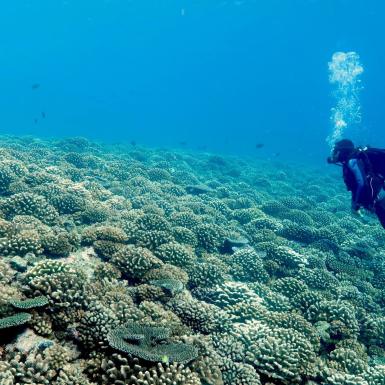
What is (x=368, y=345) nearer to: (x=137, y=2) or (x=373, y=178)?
(x=373, y=178)

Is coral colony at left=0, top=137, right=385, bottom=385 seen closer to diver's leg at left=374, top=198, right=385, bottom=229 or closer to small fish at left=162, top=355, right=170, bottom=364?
small fish at left=162, top=355, right=170, bottom=364

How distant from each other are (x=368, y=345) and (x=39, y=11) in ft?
466

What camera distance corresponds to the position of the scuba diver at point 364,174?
32.4 feet

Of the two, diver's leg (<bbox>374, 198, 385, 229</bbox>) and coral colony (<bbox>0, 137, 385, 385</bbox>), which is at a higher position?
diver's leg (<bbox>374, 198, 385, 229</bbox>)

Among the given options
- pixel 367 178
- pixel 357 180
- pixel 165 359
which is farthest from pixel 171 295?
pixel 367 178

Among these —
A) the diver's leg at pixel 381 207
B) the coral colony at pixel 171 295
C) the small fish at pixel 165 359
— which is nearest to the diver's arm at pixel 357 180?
the diver's leg at pixel 381 207

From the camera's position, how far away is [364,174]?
9.92 metres

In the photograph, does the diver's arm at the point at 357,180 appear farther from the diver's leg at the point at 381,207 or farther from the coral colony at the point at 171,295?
the coral colony at the point at 171,295

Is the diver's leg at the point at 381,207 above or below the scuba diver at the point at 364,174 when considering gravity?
below

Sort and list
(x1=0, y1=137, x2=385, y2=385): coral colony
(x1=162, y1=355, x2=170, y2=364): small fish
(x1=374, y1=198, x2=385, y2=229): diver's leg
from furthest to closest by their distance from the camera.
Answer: (x1=374, y1=198, x2=385, y2=229): diver's leg → (x1=0, y1=137, x2=385, y2=385): coral colony → (x1=162, y1=355, x2=170, y2=364): small fish

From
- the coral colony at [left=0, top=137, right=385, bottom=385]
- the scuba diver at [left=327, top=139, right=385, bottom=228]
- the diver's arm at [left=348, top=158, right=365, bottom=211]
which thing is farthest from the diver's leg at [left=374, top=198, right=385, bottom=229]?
the coral colony at [left=0, top=137, right=385, bottom=385]

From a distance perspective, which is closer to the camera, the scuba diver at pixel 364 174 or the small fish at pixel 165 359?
the small fish at pixel 165 359

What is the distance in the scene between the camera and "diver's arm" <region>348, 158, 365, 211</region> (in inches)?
390

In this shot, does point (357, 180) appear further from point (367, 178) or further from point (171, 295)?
point (171, 295)
